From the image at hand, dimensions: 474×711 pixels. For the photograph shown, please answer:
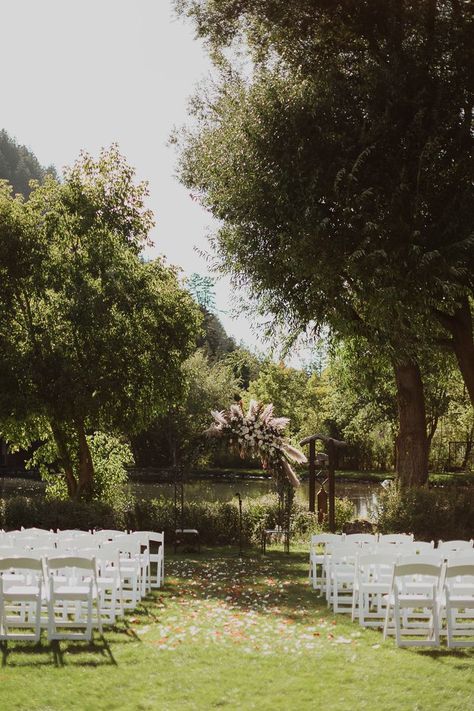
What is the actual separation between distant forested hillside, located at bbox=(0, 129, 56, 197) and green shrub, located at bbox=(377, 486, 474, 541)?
98835mm

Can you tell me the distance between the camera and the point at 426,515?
65.1 feet

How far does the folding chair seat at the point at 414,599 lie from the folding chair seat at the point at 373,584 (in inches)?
11.3

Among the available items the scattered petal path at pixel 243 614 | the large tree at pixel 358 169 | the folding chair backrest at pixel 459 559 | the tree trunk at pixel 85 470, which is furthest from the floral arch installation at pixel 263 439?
the folding chair backrest at pixel 459 559

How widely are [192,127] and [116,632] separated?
52.7 feet

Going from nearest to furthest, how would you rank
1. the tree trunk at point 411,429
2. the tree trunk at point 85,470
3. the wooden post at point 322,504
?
the tree trunk at point 411,429, the tree trunk at point 85,470, the wooden post at point 322,504

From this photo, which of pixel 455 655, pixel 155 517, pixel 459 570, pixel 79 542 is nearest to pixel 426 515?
pixel 155 517

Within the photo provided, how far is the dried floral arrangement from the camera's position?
21969 mm

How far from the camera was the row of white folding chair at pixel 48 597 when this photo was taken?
9719 millimetres

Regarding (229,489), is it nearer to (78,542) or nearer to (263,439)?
(263,439)

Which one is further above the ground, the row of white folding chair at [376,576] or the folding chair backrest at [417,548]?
the folding chair backrest at [417,548]

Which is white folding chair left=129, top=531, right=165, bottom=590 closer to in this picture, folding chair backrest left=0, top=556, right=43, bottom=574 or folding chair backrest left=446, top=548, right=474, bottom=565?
folding chair backrest left=0, top=556, right=43, bottom=574

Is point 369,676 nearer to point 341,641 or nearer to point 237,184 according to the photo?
point 341,641

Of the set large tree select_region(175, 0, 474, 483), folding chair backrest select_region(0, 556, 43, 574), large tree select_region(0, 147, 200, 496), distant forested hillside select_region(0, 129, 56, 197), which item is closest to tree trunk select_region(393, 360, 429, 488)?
large tree select_region(175, 0, 474, 483)

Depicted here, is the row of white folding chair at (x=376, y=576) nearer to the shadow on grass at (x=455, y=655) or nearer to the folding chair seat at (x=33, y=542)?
the shadow on grass at (x=455, y=655)
